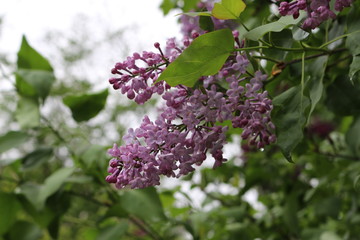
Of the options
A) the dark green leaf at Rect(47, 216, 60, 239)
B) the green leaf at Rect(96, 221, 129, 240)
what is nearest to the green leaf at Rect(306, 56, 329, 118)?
the green leaf at Rect(96, 221, 129, 240)

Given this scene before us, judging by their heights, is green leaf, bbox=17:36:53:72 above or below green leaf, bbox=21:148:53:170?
above

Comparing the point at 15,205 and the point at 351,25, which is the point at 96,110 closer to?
the point at 15,205

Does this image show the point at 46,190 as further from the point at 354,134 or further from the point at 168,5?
the point at 354,134

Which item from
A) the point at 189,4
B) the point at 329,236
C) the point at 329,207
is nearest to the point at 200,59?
the point at 189,4

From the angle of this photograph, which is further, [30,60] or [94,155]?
[30,60]

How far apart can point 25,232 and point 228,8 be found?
114 centimetres

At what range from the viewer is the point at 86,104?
3.92 feet

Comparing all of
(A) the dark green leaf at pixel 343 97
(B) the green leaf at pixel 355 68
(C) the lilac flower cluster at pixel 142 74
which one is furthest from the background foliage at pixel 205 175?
(C) the lilac flower cluster at pixel 142 74

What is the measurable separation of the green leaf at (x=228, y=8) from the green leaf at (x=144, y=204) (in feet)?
2.19

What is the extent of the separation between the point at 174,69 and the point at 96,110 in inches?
26.5

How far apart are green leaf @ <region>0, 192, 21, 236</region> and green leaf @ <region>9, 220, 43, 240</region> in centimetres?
7

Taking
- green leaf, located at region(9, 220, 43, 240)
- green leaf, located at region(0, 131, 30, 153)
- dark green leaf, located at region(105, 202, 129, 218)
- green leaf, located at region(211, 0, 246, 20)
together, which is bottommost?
green leaf, located at region(9, 220, 43, 240)

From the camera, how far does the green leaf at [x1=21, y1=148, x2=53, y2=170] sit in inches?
53.6

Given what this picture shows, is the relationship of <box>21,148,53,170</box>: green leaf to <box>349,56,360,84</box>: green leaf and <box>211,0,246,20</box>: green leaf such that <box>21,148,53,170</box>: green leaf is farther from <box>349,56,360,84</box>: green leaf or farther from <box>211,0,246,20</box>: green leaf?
<box>349,56,360,84</box>: green leaf
